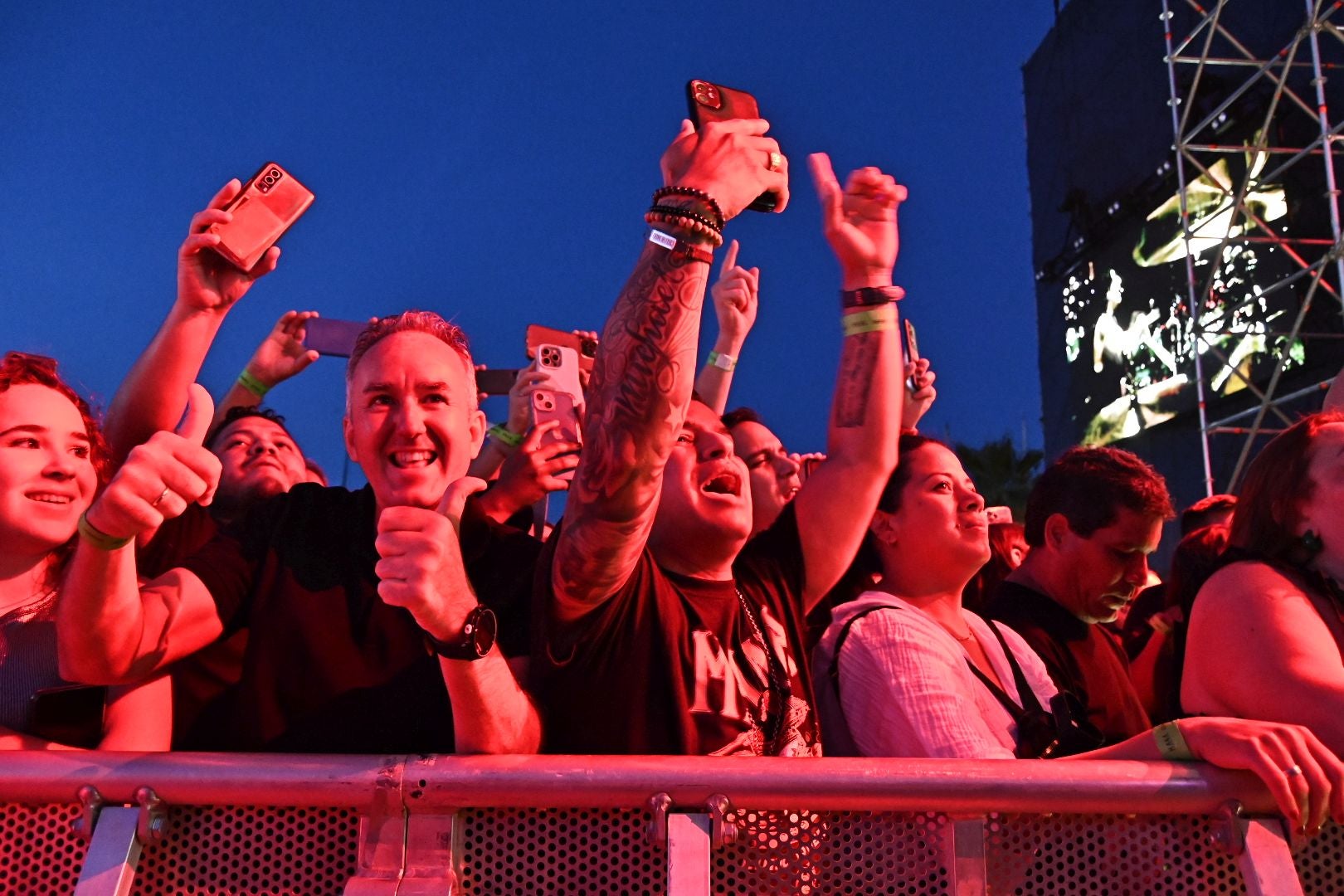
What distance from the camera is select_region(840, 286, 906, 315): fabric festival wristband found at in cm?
255

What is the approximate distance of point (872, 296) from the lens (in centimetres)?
255

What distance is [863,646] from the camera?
2.40 meters

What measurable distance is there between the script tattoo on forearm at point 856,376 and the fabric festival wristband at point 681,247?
84 cm

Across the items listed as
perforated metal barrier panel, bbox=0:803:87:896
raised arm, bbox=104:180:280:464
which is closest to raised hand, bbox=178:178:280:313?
raised arm, bbox=104:180:280:464

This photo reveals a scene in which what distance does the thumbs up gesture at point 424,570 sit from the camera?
5.11 feet

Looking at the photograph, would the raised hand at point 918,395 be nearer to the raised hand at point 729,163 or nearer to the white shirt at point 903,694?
the white shirt at point 903,694

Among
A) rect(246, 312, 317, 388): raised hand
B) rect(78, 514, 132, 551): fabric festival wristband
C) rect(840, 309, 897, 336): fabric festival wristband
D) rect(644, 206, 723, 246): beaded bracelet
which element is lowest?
rect(78, 514, 132, 551): fabric festival wristband

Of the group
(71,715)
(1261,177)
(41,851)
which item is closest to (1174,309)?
(1261,177)

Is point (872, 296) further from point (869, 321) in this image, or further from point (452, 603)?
point (452, 603)

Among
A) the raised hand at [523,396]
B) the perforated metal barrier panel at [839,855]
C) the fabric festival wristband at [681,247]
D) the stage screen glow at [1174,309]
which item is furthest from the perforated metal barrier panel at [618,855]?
the stage screen glow at [1174,309]

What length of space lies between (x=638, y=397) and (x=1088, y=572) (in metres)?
2.14

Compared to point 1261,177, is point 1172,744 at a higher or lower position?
lower

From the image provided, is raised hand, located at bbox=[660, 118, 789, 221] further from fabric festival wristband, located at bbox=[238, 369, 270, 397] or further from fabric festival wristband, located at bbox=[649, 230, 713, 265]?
fabric festival wristband, located at bbox=[238, 369, 270, 397]

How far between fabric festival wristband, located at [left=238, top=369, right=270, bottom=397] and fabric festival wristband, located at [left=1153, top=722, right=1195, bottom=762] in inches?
121
